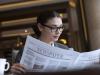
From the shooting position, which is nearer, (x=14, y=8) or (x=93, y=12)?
(x=93, y=12)

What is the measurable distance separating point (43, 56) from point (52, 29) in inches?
23.4

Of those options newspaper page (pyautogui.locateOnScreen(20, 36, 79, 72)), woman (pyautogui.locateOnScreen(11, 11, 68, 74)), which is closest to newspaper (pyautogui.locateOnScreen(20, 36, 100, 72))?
newspaper page (pyautogui.locateOnScreen(20, 36, 79, 72))

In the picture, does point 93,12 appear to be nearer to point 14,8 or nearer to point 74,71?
point 14,8

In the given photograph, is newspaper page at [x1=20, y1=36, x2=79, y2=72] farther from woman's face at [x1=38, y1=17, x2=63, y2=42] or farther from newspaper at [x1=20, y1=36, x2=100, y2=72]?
woman's face at [x1=38, y1=17, x2=63, y2=42]

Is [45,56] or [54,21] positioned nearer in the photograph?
[45,56]

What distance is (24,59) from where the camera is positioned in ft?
3.83

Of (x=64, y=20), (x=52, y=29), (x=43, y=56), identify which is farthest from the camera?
(x=64, y=20)

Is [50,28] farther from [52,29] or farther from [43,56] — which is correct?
[43,56]

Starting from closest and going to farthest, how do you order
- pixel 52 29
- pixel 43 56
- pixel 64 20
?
pixel 43 56 → pixel 52 29 → pixel 64 20

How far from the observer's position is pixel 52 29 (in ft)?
5.70

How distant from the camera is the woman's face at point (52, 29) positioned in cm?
171

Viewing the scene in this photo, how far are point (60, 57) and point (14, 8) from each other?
3.53 meters

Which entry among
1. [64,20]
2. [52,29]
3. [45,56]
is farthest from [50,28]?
[64,20]

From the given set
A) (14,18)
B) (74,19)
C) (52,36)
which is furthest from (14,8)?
(52,36)
